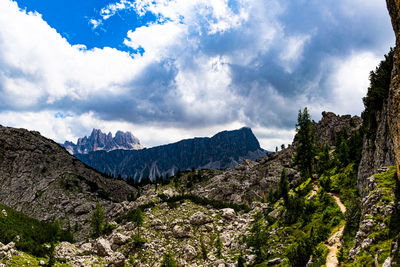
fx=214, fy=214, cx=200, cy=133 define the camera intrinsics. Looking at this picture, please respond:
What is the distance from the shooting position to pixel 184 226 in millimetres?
63969

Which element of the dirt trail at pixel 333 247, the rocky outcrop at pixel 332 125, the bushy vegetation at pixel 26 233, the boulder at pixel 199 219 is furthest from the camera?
the rocky outcrop at pixel 332 125

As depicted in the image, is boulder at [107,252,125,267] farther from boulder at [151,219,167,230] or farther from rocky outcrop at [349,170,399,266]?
rocky outcrop at [349,170,399,266]

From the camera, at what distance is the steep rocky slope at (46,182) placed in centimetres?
11700

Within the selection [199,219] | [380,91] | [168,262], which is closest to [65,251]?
[168,262]

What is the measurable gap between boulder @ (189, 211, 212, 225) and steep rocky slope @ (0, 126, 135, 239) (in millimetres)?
71214

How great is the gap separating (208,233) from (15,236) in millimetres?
44360

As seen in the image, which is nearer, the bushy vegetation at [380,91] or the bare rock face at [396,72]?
the bare rock face at [396,72]

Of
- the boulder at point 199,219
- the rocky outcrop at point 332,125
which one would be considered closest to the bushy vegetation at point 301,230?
the boulder at point 199,219

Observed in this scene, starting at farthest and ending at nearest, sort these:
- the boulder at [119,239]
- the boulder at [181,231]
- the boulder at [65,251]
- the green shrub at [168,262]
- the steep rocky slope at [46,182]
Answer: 1. the steep rocky slope at [46,182]
2. the boulder at [181,231]
3. the boulder at [119,239]
4. the green shrub at [168,262]
5. the boulder at [65,251]

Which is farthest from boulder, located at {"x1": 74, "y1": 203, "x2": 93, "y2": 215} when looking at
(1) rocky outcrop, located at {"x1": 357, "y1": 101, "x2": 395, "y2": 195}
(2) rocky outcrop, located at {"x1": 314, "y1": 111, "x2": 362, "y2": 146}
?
(2) rocky outcrop, located at {"x1": 314, "y1": 111, "x2": 362, "y2": 146}

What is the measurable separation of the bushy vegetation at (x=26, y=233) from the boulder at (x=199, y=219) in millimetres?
35441

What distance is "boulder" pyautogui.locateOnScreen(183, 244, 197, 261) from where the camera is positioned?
172 feet

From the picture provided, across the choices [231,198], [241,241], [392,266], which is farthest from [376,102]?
[231,198]

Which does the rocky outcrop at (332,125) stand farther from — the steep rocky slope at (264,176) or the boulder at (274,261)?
the boulder at (274,261)
